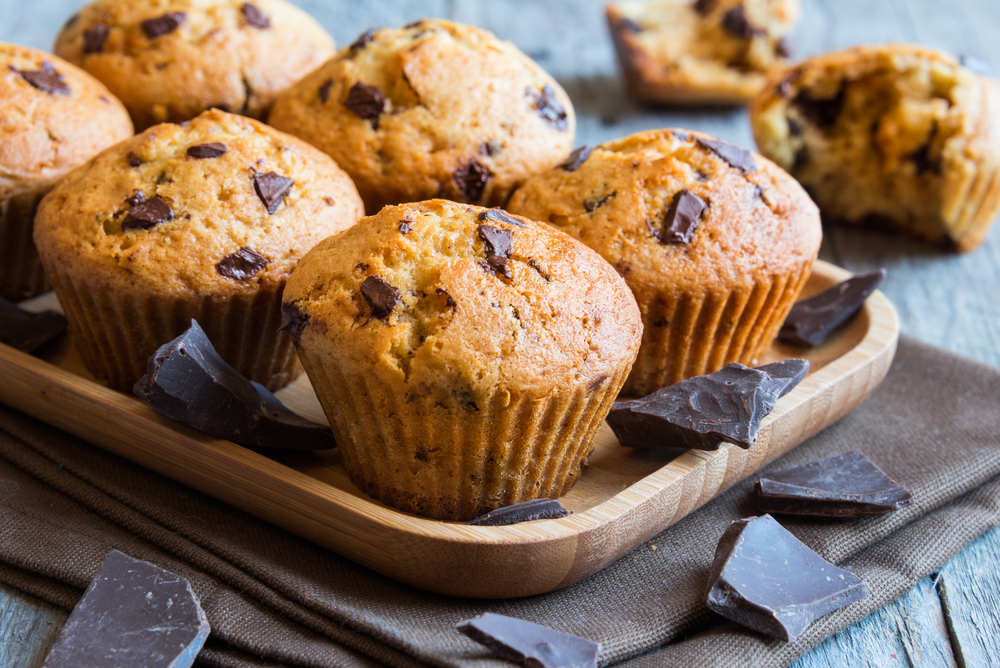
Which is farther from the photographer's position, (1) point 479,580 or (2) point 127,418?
(2) point 127,418

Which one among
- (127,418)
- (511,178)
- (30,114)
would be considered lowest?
(127,418)

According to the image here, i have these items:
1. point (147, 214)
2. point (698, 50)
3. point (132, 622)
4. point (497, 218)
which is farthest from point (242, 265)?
point (698, 50)

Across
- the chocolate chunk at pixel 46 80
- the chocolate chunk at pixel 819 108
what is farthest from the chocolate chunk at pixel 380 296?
the chocolate chunk at pixel 819 108

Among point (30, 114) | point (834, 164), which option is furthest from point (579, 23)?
point (30, 114)

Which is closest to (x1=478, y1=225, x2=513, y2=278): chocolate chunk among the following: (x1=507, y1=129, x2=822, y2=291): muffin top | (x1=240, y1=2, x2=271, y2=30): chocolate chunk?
(x1=507, y1=129, x2=822, y2=291): muffin top

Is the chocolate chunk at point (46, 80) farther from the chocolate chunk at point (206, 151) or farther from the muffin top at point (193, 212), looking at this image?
the chocolate chunk at point (206, 151)

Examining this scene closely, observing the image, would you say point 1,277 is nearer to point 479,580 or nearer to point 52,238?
point 52,238
